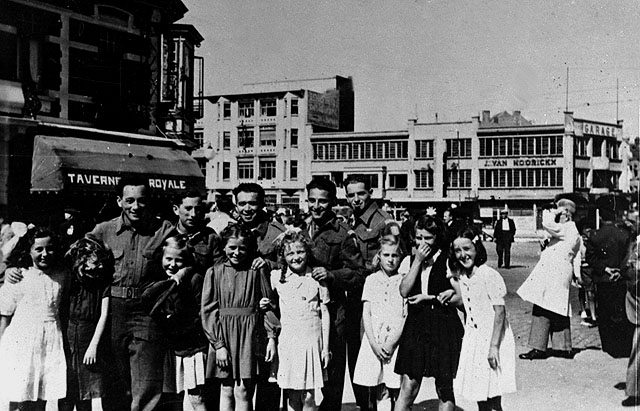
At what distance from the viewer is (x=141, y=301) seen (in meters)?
→ 4.31

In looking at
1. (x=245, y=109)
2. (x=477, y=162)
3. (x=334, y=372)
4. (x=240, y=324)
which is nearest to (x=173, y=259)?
(x=240, y=324)

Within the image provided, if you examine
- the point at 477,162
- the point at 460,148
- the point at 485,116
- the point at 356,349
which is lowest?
the point at 356,349

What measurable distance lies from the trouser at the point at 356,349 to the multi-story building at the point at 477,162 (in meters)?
36.5

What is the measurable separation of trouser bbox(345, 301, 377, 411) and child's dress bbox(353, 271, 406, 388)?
221 mm

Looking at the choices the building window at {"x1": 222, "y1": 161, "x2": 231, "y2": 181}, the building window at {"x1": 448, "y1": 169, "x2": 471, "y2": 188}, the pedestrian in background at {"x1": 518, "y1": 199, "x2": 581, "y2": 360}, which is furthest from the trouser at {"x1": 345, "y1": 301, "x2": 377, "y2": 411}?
the building window at {"x1": 222, "y1": 161, "x2": 231, "y2": 181}

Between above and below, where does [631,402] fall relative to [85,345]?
below

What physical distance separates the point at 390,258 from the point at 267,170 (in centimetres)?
4111

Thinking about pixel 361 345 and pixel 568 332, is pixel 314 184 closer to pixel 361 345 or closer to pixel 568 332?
pixel 361 345

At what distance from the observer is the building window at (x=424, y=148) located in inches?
1784

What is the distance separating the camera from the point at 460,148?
44.7 meters

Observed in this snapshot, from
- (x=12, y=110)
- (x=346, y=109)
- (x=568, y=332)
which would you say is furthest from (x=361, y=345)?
(x=346, y=109)

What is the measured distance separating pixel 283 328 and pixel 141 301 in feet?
3.30

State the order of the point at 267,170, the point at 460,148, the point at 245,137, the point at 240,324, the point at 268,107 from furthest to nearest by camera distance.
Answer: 1. the point at 267,170
2. the point at 460,148
3. the point at 245,137
4. the point at 268,107
5. the point at 240,324

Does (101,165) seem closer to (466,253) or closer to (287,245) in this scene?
(287,245)
